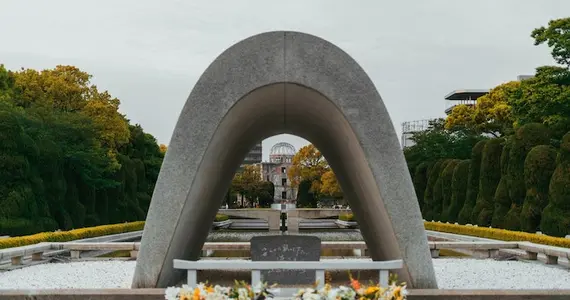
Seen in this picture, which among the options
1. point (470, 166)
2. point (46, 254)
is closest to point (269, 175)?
point (470, 166)

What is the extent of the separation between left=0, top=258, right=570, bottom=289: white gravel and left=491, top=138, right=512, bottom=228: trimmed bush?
31.5ft

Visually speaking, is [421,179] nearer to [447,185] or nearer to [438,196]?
[438,196]

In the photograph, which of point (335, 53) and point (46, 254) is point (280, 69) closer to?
point (335, 53)

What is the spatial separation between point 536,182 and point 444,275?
453 inches

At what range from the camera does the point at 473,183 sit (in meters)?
29.3

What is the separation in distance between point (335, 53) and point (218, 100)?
1.70m

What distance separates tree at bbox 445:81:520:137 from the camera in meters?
45.9

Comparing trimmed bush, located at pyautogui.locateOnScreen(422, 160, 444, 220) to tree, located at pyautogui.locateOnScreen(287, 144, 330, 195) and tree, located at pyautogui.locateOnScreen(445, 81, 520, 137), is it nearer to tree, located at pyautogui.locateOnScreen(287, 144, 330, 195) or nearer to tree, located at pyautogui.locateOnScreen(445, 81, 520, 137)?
tree, located at pyautogui.locateOnScreen(445, 81, 520, 137)

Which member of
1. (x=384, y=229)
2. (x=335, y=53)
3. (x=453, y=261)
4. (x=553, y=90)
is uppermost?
(x=553, y=90)

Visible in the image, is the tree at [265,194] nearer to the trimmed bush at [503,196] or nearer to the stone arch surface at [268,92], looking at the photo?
the trimmed bush at [503,196]

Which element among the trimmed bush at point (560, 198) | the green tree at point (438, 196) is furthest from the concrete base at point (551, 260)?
the green tree at point (438, 196)

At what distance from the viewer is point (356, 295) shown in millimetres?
5176

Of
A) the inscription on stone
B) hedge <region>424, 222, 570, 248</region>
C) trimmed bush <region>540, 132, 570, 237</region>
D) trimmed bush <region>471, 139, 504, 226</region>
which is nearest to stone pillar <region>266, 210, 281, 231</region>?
hedge <region>424, 222, 570, 248</region>

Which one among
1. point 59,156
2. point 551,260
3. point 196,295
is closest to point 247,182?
point 59,156
